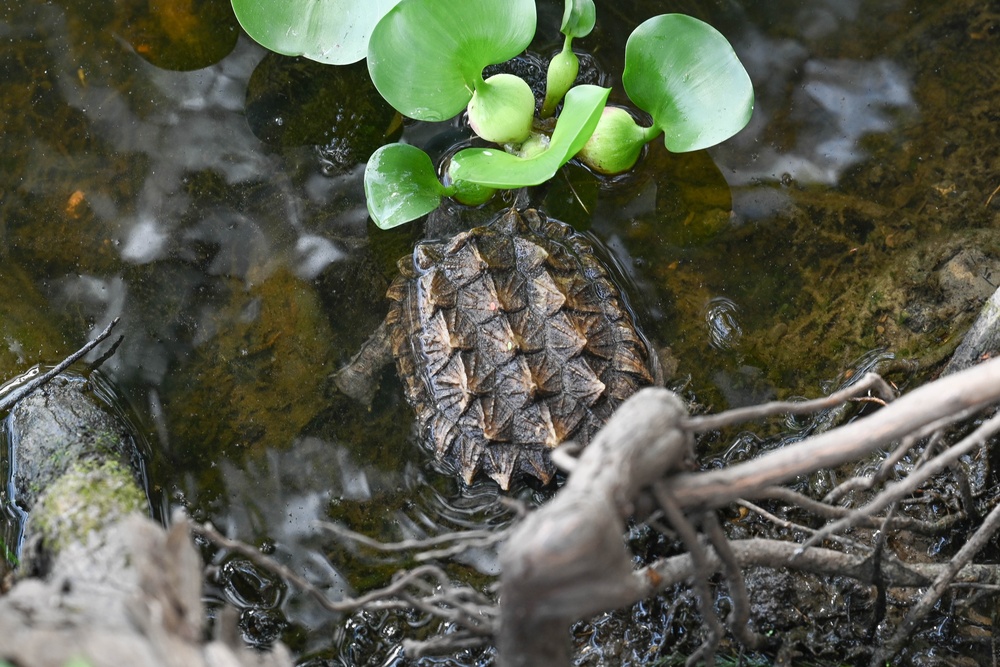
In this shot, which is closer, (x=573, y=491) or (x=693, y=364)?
(x=573, y=491)

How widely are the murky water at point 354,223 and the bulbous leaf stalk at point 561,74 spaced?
1.10 feet

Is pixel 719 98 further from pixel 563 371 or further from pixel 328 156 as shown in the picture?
pixel 328 156

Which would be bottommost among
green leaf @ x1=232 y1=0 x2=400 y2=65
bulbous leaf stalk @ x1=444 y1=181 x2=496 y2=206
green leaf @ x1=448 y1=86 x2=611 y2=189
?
bulbous leaf stalk @ x1=444 y1=181 x2=496 y2=206

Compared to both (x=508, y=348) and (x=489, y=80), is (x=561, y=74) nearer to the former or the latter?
(x=489, y=80)

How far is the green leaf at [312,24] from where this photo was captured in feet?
9.87

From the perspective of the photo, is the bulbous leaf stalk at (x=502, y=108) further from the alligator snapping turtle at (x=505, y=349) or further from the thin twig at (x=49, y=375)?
the thin twig at (x=49, y=375)

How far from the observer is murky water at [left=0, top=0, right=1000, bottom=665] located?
3.17 m

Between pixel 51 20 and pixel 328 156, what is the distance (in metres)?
1.41

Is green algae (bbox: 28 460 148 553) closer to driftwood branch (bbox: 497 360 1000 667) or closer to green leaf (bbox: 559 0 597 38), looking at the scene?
driftwood branch (bbox: 497 360 1000 667)

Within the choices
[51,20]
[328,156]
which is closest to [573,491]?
[328,156]

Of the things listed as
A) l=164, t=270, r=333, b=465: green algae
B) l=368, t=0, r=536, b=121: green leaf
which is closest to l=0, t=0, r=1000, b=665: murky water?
l=164, t=270, r=333, b=465: green algae

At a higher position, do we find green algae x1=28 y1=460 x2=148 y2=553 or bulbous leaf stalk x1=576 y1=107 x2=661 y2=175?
bulbous leaf stalk x1=576 y1=107 x2=661 y2=175

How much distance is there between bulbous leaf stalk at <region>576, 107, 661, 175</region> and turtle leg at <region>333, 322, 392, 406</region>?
1.15 m

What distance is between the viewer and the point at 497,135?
10.1ft
